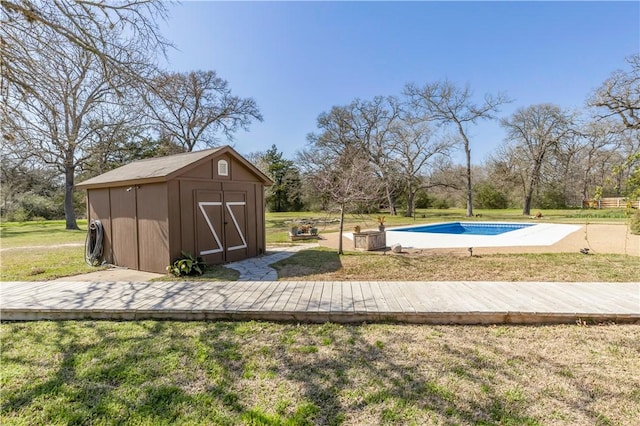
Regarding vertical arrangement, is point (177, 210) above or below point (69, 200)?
below

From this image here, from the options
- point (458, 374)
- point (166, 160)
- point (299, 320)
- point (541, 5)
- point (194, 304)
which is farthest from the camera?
point (541, 5)

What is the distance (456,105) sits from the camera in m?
25.5

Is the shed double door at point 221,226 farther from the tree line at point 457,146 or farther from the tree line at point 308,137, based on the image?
the tree line at point 457,146

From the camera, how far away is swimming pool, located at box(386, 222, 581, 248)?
10.9m

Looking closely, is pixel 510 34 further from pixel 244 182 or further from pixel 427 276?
pixel 244 182

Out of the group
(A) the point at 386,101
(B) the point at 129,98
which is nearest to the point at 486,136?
(A) the point at 386,101

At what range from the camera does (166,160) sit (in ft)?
25.1

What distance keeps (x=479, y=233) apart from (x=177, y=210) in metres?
15.4

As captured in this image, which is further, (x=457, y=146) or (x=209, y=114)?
(x=457, y=146)

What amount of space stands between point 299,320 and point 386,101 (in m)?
26.8

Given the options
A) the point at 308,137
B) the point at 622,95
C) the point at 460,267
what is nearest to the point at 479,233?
the point at 622,95

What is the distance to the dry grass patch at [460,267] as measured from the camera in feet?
18.5

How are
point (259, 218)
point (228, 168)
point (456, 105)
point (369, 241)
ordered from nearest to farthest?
point (228, 168) → point (259, 218) → point (369, 241) → point (456, 105)

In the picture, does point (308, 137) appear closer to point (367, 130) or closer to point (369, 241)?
point (367, 130)
